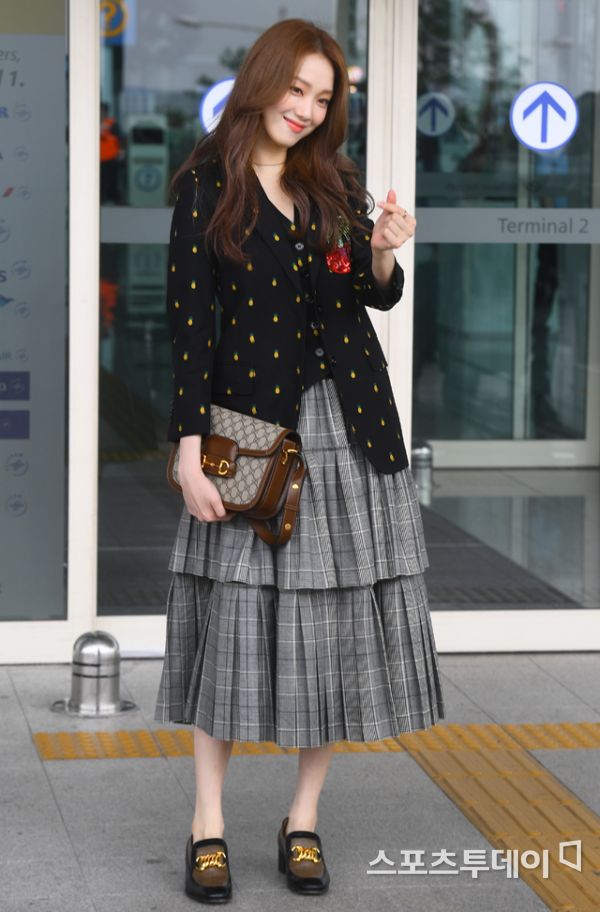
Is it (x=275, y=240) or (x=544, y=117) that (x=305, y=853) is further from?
(x=544, y=117)

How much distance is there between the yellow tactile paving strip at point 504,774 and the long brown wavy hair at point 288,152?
Answer: 1.37 metres

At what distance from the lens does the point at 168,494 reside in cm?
598

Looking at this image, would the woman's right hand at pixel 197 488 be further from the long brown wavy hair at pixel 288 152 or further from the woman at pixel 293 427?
the long brown wavy hair at pixel 288 152

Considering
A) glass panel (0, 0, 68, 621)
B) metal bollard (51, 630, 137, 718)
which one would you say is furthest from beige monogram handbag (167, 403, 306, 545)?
glass panel (0, 0, 68, 621)

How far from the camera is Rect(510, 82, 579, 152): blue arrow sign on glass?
19.4 ft

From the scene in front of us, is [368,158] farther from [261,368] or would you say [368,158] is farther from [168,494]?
[261,368]

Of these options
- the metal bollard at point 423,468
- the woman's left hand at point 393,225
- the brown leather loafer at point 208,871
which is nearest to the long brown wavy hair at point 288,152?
the woman's left hand at point 393,225

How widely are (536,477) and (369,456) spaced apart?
8.71ft

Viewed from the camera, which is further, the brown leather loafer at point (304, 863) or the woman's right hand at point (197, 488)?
the brown leather loafer at point (304, 863)

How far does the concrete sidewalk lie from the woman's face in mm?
1727

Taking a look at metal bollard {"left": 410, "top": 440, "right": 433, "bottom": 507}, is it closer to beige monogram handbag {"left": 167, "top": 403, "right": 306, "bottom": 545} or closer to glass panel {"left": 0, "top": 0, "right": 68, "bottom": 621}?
glass panel {"left": 0, "top": 0, "right": 68, "bottom": 621}

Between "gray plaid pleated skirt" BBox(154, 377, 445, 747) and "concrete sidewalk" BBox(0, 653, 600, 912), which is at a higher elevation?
"gray plaid pleated skirt" BBox(154, 377, 445, 747)

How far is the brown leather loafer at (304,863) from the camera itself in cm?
380

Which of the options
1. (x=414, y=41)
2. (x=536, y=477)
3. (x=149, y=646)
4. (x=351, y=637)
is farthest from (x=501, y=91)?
(x=351, y=637)
